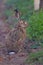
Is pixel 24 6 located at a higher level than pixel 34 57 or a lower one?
higher

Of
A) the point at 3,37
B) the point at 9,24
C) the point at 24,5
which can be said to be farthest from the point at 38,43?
the point at 24,5

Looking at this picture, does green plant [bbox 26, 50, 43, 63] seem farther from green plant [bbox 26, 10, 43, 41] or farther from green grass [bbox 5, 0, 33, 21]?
green grass [bbox 5, 0, 33, 21]

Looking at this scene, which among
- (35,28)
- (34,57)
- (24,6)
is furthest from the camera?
(24,6)

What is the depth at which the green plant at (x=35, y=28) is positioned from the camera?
600 centimetres

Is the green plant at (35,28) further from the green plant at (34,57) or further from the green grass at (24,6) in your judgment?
the green plant at (34,57)

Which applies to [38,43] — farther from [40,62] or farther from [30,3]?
[30,3]

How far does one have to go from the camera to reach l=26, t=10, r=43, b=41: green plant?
19.7 ft

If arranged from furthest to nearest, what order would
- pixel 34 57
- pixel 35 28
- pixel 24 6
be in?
1. pixel 24 6
2. pixel 35 28
3. pixel 34 57

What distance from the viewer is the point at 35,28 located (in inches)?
242

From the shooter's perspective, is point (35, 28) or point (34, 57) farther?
point (35, 28)

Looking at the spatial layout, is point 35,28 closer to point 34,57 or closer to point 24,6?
point 34,57

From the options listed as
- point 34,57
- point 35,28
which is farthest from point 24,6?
point 34,57

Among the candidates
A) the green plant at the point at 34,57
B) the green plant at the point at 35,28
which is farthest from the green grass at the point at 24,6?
the green plant at the point at 34,57

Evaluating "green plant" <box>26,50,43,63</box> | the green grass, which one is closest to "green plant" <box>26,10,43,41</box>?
the green grass
